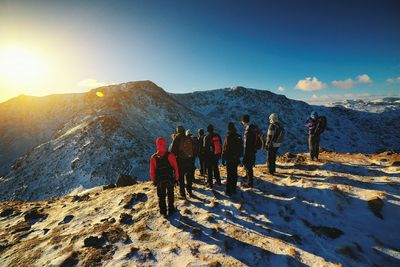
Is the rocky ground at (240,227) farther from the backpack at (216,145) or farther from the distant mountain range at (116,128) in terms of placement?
the distant mountain range at (116,128)

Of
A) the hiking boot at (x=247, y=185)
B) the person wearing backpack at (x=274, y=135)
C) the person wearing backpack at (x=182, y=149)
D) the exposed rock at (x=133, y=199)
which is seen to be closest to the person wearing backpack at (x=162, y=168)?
the person wearing backpack at (x=182, y=149)

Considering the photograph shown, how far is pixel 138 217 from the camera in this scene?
8938mm

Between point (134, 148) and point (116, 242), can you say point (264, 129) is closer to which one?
point (134, 148)

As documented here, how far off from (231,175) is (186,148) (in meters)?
2.19

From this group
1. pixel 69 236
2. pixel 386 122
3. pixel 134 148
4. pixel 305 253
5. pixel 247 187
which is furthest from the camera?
pixel 386 122

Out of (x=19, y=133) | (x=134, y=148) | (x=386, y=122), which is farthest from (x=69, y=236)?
(x=386, y=122)

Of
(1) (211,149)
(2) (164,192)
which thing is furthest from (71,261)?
(1) (211,149)

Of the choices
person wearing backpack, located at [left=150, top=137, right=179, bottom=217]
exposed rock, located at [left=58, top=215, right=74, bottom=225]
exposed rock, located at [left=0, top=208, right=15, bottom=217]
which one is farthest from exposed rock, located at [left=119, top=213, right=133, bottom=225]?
exposed rock, located at [left=0, top=208, right=15, bottom=217]

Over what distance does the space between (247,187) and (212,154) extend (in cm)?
215

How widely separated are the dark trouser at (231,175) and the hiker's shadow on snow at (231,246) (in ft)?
7.57

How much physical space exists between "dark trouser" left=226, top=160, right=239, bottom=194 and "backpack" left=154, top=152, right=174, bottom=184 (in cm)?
252

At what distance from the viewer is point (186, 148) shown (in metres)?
9.59

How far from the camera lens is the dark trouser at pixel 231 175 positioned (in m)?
9.55

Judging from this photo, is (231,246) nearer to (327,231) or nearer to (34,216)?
(327,231)
